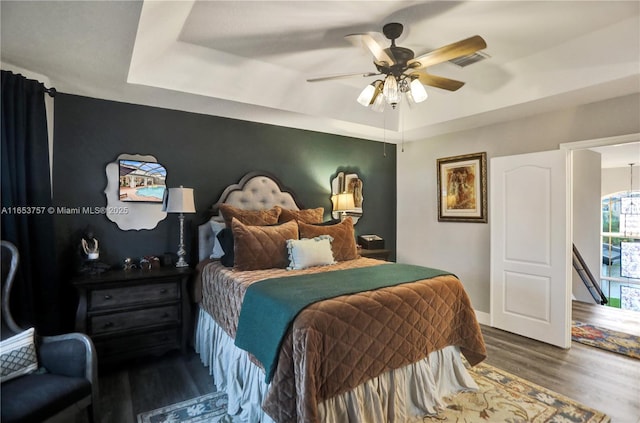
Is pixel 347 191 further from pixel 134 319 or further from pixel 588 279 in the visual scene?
pixel 588 279

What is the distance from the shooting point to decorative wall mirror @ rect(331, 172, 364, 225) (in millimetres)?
4441

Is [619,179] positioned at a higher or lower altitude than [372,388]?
higher

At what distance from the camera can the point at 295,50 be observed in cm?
290

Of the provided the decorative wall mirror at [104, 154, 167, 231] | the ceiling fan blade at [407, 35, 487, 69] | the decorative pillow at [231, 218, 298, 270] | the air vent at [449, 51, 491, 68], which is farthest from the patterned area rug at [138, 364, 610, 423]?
the air vent at [449, 51, 491, 68]

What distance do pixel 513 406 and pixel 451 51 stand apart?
2429 millimetres

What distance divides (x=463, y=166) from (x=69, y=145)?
14.2ft

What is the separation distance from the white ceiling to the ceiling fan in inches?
14.1

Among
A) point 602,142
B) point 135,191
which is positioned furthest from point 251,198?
point 602,142

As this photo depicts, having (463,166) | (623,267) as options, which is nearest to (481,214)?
(463,166)

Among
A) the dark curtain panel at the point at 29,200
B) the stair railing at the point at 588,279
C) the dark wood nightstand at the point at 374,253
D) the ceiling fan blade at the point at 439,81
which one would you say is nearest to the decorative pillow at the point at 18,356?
the dark curtain panel at the point at 29,200

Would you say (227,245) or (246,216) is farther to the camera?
(246,216)

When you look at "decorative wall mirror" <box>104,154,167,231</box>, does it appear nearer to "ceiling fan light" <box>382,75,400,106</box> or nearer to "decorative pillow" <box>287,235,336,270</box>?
"decorative pillow" <box>287,235,336,270</box>

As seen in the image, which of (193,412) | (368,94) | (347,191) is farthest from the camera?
(347,191)

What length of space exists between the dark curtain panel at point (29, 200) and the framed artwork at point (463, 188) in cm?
425
